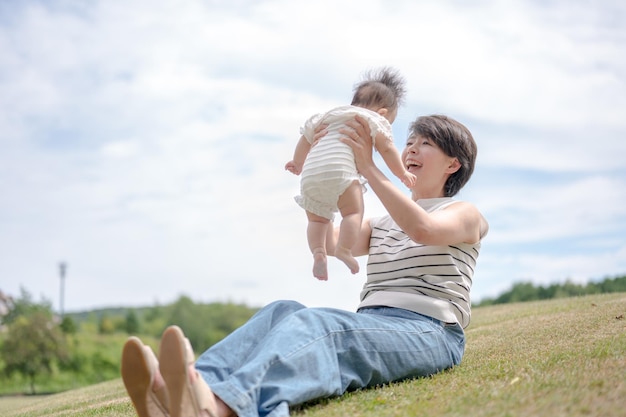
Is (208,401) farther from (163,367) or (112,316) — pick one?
(112,316)

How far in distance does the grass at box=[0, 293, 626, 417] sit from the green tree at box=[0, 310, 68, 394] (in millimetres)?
10985

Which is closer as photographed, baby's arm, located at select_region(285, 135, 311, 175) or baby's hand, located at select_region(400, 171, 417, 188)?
baby's hand, located at select_region(400, 171, 417, 188)

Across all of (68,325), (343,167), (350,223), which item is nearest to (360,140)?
(343,167)

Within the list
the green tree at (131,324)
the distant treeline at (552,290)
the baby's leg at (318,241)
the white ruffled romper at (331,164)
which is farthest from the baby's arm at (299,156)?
the green tree at (131,324)

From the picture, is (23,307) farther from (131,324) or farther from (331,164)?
(331,164)

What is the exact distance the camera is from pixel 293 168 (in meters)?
3.75

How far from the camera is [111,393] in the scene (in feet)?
19.4

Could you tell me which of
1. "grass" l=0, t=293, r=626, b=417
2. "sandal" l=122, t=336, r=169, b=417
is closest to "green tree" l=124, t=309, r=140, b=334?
"grass" l=0, t=293, r=626, b=417

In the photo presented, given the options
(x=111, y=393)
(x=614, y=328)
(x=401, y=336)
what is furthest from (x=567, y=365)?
(x=111, y=393)

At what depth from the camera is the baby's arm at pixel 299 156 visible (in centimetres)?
370

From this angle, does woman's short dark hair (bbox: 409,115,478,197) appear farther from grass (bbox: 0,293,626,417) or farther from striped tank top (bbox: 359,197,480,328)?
grass (bbox: 0,293,626,417)

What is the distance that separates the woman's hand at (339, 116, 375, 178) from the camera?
341cm

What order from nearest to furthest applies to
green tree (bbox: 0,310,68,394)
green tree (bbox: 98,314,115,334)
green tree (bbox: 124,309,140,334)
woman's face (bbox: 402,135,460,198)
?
woman's face (bbox: 402,135,460,198), green tree (bbox: 0,310,68,394), green tree (bbox: 124,309,140,334), green tree (bbox: 98,314,115,334)

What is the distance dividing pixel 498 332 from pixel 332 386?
275 cm
